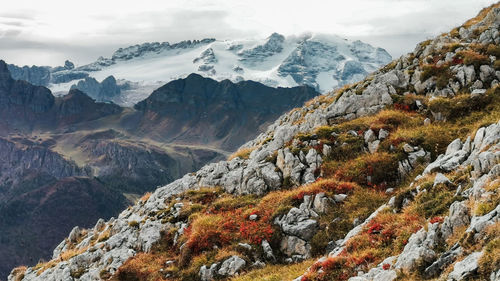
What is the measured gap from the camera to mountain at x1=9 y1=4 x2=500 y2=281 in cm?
1641

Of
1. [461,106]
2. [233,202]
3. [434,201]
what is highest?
[461,106]

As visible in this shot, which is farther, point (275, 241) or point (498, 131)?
point (275, 241)

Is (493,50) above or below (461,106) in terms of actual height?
above

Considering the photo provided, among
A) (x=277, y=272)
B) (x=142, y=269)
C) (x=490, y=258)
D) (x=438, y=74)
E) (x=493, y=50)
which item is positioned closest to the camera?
(x=490, y=258)

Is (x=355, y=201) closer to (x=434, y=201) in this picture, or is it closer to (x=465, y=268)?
(x=434, y=201)

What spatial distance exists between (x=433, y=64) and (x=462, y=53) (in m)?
3.12

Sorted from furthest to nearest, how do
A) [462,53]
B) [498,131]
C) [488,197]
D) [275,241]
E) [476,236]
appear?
[462,53]
[275,241]
[498,131]
[488,197]
[476,236]

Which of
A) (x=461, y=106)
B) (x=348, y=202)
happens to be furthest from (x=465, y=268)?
(x=461, y=106)

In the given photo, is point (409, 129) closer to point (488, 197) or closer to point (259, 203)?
point (259, 203)

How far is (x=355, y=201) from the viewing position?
27281 millimetres

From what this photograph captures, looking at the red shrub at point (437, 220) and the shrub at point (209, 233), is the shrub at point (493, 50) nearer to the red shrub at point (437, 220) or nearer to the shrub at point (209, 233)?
the red shrub at point (437, 220)

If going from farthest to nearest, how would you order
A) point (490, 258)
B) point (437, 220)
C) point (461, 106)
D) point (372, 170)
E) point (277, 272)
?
1. point (461, 106)
2. point (372, 170)
3. point (277, 272)
4. point (437, 220)
5. point (490, 258)

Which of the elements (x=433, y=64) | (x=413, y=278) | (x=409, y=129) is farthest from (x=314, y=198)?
(x=433, y=64)

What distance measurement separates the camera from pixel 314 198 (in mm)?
28422
